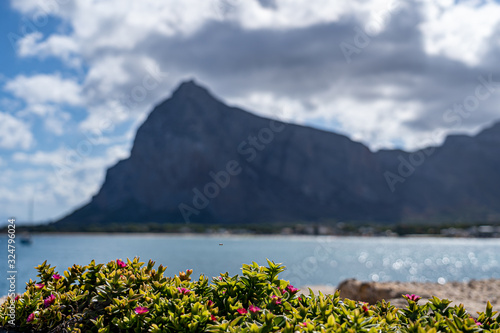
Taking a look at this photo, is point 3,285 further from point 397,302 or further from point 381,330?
point 381,330

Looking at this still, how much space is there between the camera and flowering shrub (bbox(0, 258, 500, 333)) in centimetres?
531

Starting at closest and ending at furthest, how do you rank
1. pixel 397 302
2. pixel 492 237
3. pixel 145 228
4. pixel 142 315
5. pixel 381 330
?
pixel 381 330 → pixel 142 315 → pixel 397 302 → pixel 492 237 → pixel 145 228

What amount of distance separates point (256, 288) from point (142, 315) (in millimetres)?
1481

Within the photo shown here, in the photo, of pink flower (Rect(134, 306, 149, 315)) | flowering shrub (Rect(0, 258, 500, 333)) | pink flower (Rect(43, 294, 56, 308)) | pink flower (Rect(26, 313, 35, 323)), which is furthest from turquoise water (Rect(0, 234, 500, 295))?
pink flower (Rect(134, 306, 149, 315))

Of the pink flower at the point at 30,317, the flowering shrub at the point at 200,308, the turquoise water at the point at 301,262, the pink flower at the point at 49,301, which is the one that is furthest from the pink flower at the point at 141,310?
the turquoise water at the point at 301,262

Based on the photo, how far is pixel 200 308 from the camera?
18.6 feet

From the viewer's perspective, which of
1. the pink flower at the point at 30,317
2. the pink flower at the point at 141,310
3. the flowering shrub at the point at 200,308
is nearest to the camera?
the flowering shrub at the point at 200,308

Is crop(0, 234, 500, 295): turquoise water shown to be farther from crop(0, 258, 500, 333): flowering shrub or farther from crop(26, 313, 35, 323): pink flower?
crop(26, 313, 35, 323): pink flower

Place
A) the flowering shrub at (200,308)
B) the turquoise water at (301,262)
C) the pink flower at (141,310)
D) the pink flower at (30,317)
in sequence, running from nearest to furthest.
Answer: the flowering shrub at (200,308) < the pink flower at (141,310) < the pink flower at (30,317) < the turquoise water at (301,262)

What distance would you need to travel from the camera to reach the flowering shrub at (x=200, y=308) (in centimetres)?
531

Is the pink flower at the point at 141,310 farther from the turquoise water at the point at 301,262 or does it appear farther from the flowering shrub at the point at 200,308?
the turquoise water at the point at 301,262

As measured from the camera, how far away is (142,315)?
18.8 feet

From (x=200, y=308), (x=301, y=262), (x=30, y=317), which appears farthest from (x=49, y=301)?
(x=301, y=262)

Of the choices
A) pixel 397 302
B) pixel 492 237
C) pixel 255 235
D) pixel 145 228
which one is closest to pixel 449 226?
pixel 492 237
